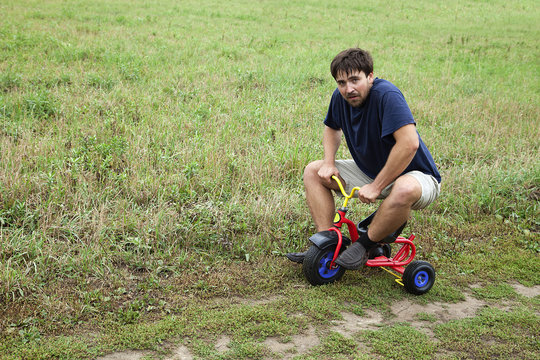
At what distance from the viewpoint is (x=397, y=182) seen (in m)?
4.06

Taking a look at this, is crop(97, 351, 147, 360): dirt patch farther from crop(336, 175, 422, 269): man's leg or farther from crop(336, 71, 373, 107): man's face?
crop(336, 71, 373, 107): man's face

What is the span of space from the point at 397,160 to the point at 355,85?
28.3 inches

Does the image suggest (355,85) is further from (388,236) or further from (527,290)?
(527,290)

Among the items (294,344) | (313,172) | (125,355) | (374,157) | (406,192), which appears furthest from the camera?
A: (313,172)

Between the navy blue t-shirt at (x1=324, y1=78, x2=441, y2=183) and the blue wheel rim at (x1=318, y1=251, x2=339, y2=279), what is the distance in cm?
84

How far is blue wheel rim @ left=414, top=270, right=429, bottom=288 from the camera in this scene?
169 inches

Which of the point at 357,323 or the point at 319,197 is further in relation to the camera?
the point at 319,197

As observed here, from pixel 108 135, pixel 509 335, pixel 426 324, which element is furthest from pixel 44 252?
pixel 509 335

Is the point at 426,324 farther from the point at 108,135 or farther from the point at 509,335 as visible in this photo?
the point at 108,135

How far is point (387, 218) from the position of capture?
4.05 m

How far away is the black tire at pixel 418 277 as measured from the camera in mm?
4219

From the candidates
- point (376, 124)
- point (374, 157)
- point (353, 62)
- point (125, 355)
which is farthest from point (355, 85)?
point (125, 355)

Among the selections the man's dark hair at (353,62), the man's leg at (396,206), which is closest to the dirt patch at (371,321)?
the man's leg at (396,206)

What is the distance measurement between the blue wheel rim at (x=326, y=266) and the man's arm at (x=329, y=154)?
68cm
